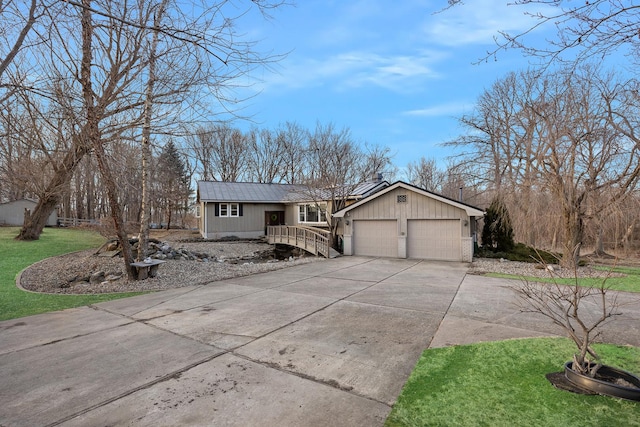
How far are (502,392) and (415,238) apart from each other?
11467 mm

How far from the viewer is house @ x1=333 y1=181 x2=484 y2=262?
13.2 metres

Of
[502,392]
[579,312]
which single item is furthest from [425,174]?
[502,392]

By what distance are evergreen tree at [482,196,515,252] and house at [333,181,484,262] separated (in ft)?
3.85

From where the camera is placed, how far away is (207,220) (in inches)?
886

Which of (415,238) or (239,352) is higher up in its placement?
(415,238)

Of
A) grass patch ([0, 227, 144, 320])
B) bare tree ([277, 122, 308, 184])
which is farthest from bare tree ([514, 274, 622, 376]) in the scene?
bare tree ([277, 122, 308, 184])

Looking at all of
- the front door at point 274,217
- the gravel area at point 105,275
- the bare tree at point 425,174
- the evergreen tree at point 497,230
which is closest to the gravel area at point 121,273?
the gravel area at point 105,275

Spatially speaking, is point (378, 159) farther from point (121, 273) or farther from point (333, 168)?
point (121, 273)

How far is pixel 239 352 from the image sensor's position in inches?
155

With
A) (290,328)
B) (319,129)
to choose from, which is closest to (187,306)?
(290,328)

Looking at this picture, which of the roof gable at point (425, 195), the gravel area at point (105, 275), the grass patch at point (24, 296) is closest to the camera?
the grass patch at point (24, 296)

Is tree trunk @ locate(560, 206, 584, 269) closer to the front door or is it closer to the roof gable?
the roof gable

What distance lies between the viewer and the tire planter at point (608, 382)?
104 inches

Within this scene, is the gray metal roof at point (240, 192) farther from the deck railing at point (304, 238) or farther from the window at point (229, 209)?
the deck railing at point (304, 238)
